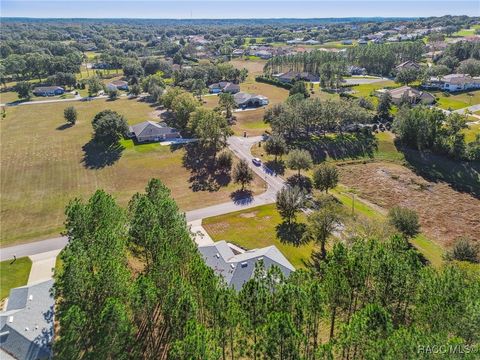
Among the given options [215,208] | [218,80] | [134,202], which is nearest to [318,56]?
[218,80]

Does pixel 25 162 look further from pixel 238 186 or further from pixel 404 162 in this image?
pixel 404 162

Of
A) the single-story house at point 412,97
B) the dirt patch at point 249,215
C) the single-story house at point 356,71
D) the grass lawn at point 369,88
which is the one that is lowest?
the dirt patch at point 249,215

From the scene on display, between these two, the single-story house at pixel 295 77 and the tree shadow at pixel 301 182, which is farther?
the single-story house at pixel 295 77

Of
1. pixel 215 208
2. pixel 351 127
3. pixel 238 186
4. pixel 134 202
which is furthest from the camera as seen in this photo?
pixel 351 127

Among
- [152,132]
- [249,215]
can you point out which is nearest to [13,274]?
[249,215]

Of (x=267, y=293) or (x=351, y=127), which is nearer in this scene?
(x=267, y=293)

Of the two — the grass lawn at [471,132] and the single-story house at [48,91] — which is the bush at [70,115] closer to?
the single-story house at [48,91]

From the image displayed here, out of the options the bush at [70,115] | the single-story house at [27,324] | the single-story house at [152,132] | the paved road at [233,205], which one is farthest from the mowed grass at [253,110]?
the single-story house at [27,324]
